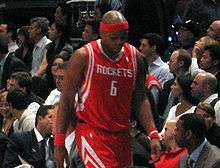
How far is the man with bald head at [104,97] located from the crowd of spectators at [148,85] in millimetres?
239

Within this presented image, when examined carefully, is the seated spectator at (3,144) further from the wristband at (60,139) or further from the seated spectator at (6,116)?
the wristband at (60,139)

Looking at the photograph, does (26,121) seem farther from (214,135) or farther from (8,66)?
(8,66)

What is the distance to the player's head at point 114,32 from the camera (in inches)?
258

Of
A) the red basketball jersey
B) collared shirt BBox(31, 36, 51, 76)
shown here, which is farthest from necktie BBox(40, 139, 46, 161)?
collared shirt BBox(31, 36, 51, 76)

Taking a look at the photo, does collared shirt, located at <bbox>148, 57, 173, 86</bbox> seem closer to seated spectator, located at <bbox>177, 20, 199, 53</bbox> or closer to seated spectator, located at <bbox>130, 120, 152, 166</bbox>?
seated spectator, located at <bbox>177, 20, 199, 53</bbox>

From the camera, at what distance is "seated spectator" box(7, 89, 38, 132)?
9484 mm

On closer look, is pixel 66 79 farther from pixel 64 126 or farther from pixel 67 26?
pixel 67 26

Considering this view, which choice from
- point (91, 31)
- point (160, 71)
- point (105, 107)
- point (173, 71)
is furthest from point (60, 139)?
point (91, 31)

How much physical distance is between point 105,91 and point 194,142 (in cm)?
152

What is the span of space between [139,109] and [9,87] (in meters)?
3.98

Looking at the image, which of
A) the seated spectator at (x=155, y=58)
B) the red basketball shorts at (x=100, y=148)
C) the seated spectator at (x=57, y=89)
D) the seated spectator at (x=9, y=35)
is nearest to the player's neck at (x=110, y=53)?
the red basketball shorts at (x=100, y=148)

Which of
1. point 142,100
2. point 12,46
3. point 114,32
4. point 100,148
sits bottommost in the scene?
point 12,46

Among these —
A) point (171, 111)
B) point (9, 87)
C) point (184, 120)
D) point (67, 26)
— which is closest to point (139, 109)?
point (184, 120)

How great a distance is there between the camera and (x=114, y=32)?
257 inches
